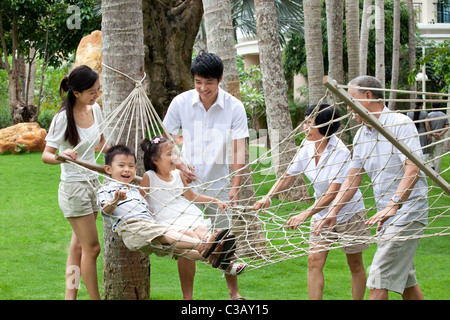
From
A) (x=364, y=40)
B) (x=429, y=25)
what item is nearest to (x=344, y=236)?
(x=364, y=40)

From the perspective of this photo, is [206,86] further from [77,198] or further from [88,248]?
[88,248]

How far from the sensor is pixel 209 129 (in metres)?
3.11

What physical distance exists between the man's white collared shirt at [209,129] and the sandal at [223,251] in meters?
0.51

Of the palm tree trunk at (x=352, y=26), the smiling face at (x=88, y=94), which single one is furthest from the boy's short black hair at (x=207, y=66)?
the palm tree trunk at (x=352, y=26)

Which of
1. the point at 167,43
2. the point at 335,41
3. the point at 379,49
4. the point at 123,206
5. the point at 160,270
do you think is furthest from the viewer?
the point at 379,49

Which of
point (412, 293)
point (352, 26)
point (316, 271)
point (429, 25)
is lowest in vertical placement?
point (412, 293)

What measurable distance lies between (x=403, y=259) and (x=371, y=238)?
277mm

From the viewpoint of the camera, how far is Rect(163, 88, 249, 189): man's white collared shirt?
10.1 feet

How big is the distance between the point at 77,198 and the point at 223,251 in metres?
0.78

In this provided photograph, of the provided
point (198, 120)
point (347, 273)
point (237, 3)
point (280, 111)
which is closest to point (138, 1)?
point (198, 120)

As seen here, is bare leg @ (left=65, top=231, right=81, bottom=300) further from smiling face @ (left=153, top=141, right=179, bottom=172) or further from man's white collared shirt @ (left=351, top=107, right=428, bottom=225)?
man's white collared shirt @ (left=351, top=107, right=428, bottom=225)

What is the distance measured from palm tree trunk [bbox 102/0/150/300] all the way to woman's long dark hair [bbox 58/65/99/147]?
11.9 inches

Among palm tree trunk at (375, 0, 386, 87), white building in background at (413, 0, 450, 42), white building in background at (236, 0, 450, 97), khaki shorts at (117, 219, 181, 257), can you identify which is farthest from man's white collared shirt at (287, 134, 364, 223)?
white building in background at (413, 0, 450, 42)

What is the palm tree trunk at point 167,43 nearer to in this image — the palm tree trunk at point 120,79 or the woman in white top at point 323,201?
the palm tree trunk at point 120,79
